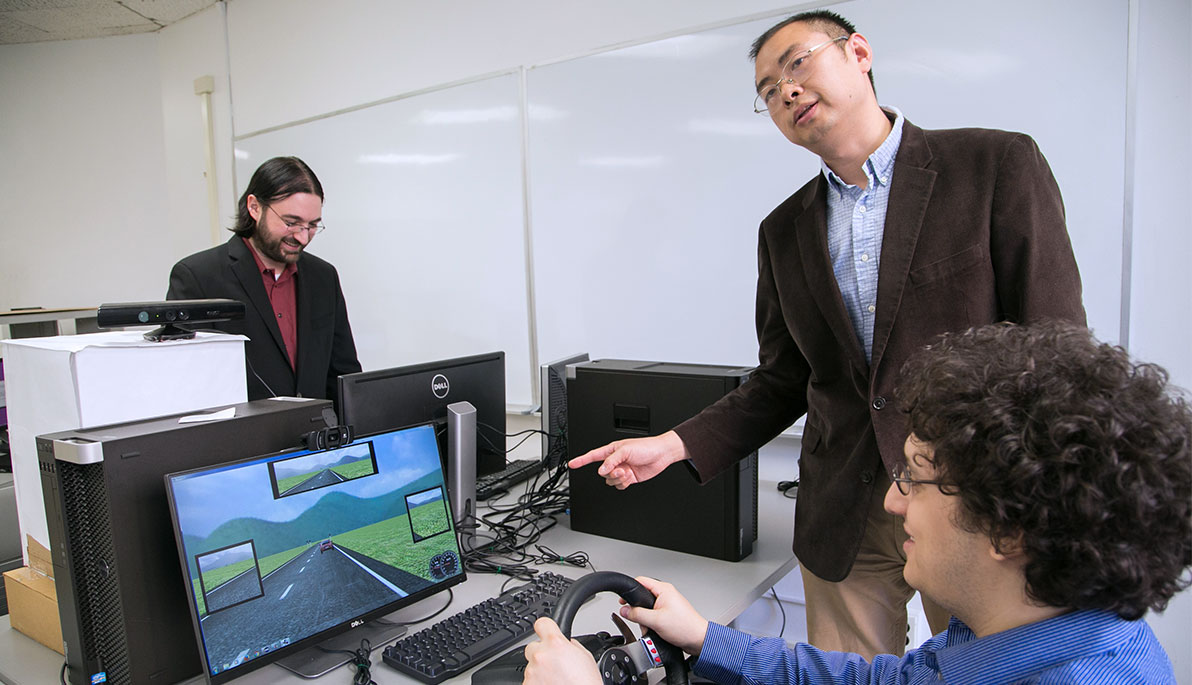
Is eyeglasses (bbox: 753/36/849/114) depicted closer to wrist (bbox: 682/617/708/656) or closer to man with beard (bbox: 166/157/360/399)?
wrist (bbox: 682/617/708/656)

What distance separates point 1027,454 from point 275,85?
171 inches

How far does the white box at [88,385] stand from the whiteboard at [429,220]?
1828 millimetres

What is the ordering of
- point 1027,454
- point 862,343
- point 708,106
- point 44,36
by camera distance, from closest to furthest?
point 1027,454
point 862,343
point 708,106
point 44,36

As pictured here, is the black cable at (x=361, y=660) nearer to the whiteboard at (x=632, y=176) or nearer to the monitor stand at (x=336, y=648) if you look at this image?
the monitor stand at (x=336, y=648)

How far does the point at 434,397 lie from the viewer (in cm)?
175

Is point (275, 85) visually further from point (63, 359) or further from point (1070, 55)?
point (1070, 55)

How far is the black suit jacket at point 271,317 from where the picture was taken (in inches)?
91.5

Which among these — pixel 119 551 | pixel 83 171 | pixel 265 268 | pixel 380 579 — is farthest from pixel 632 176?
pixel 83 171

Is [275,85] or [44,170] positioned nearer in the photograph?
[275,85]

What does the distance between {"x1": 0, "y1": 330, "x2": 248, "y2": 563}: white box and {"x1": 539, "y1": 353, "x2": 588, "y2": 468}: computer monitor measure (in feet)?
2.77

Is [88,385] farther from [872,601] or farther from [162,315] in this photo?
[872,601]

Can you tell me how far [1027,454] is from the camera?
2.33ft

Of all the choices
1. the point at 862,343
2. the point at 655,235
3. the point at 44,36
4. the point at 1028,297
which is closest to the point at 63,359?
the point at 862,343

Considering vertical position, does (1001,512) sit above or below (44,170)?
below
